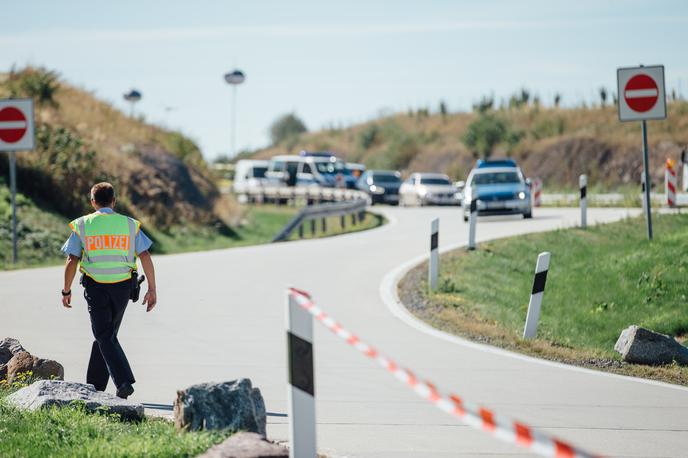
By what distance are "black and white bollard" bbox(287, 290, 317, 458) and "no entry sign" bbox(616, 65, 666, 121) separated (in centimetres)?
1451

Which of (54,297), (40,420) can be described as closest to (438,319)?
(54,297)

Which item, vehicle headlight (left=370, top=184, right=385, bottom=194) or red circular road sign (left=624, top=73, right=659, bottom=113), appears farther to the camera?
vehicle headlight (left=370, top=184, right=385, bottom=194)

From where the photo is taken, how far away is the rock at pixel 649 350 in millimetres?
12156

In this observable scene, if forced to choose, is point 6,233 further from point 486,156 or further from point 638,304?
point 486,156

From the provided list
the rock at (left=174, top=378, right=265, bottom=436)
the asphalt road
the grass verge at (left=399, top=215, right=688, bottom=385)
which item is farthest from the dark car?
the rock at (left=174, top=378, right=265, bottom=436)

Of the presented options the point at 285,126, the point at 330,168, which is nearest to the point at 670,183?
the point at 330,168

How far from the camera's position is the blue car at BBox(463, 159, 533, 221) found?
33469 millimetres

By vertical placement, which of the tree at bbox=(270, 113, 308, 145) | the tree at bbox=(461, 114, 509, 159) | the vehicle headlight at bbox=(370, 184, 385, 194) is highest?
the tree at bbox=(270, 113, 308, 145)

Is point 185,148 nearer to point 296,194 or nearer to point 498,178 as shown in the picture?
point 296,194

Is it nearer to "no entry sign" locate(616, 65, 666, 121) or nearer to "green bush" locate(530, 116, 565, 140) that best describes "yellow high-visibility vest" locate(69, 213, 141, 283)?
"no entry sign" locate(616, 65, 666, 121)

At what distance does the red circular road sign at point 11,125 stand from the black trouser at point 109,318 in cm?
1360

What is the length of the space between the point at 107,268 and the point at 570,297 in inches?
436

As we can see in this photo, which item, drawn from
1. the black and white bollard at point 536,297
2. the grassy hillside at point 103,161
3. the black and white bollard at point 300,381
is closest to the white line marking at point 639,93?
the black and white bollard at point 536,297

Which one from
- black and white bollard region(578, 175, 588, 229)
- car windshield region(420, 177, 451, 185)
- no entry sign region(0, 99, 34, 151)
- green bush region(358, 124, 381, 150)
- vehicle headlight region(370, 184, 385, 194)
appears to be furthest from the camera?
green bush region(358, 124, 381, 150)
